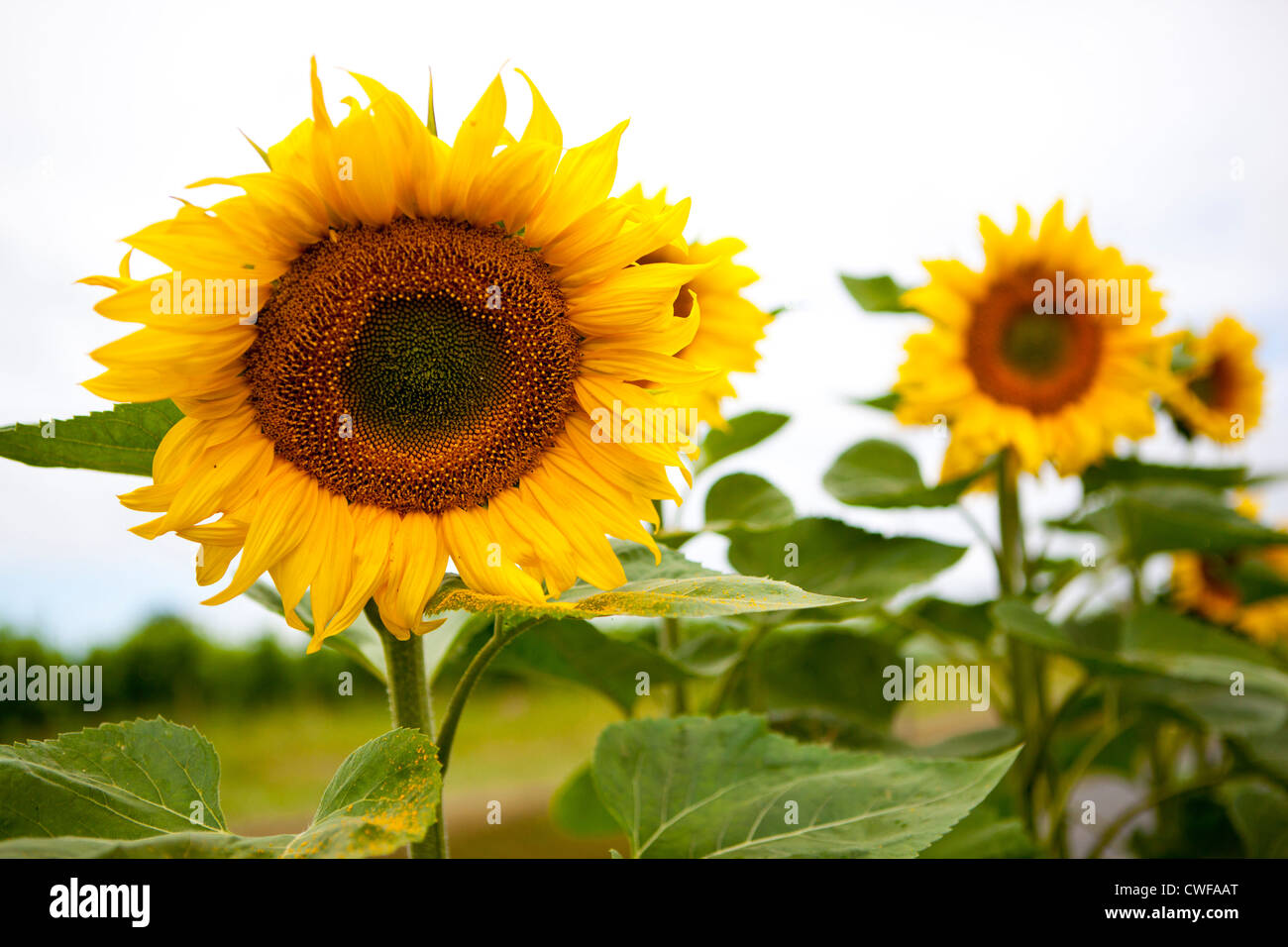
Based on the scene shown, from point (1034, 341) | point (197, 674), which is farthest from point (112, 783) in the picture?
point (197, 674)

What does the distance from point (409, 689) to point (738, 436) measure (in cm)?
80

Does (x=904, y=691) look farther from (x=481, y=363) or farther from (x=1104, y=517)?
(x=481, y=363)

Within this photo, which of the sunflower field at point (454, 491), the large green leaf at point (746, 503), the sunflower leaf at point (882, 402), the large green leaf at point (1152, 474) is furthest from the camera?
the large green leaf at point (1152, 474)

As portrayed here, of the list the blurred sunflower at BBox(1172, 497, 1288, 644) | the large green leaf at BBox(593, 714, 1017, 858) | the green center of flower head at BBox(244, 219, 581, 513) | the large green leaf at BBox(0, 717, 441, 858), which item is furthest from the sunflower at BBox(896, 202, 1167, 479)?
the large green leaf at BBox(0, 717, 441, 858)

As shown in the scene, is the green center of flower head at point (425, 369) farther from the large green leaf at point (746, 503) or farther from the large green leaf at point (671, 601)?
the large green leaf at point (746, 503)

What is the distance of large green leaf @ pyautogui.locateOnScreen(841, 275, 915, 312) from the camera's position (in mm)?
1889

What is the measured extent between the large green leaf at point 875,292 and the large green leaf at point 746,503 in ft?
2.25

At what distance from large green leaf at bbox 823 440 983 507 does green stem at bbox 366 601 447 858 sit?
40.5 inches

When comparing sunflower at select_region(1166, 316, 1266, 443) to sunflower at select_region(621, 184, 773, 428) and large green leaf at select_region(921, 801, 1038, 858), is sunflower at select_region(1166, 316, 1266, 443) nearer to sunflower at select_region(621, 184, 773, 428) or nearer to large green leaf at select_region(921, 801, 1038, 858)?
large green leaf at select_region(921, 801, 1038, 858)

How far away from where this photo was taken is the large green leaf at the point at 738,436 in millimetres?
1548

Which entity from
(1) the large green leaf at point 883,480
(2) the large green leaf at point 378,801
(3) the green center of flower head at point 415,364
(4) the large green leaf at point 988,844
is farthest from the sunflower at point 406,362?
(1) the large green leaf at point 883,480
